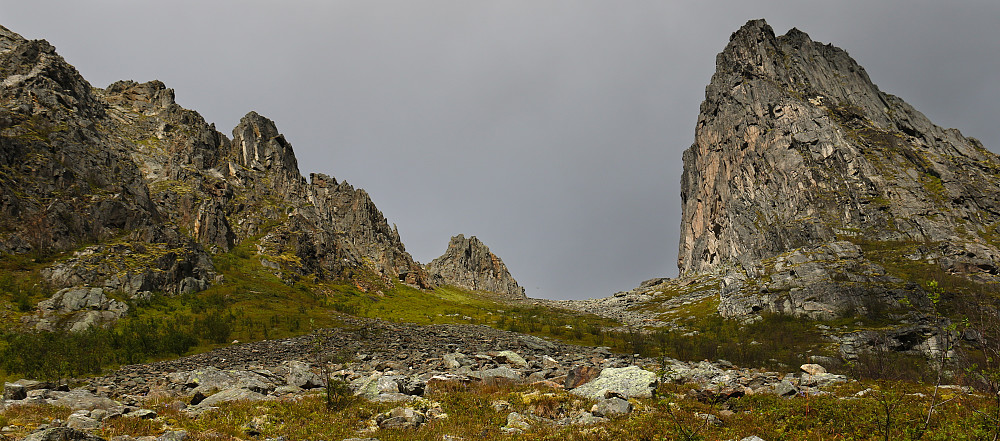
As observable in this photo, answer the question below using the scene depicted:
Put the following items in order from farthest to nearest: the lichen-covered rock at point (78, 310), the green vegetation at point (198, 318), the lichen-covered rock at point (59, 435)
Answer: the lichen-covered rock at point (78, 310), the green vegetation at point (198, 318), the lichen-covered rock at point (59, 435)

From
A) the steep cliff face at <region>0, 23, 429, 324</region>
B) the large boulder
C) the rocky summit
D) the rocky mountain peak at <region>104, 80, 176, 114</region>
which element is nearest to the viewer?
the large boulder

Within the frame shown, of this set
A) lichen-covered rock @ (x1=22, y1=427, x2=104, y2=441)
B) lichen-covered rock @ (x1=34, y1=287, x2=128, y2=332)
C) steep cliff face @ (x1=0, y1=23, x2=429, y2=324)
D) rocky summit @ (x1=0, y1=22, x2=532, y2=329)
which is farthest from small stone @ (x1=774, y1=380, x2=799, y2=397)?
steep cliff face @ (x1=0, y1=23, x2=429, y2=324)

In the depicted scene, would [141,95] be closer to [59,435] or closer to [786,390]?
[59,435]

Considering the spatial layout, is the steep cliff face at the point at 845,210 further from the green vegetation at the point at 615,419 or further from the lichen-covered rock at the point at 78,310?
the lichen-covered rock at the point at 78,310

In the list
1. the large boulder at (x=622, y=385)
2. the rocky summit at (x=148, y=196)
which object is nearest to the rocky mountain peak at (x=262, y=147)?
the rocky summit at (x=148, y=196)

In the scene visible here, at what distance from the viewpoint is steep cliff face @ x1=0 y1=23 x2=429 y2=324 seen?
175ft

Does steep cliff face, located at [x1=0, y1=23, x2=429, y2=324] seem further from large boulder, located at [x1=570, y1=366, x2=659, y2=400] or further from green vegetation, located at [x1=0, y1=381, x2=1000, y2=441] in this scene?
large boulder, located at [x1=570, y1=366, x2=659, y2=400]

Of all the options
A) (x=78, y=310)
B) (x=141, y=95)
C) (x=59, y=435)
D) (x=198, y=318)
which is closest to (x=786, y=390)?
(x=59, y=435)

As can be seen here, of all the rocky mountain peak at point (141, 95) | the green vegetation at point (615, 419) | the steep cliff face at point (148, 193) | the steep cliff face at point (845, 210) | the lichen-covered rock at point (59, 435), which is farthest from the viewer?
the rocky mountain peak at point (141, 95)

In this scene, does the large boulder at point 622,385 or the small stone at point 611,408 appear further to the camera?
the large boulder at point 622,385

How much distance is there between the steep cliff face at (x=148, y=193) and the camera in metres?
53.5

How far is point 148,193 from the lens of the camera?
242 feet

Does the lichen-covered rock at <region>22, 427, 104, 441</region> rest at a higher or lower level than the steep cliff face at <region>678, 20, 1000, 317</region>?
lower

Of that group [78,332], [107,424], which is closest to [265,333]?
[78,332]
